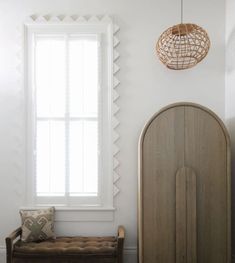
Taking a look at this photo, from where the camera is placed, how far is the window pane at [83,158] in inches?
142

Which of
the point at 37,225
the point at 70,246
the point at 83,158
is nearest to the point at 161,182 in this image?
the point at 83,158

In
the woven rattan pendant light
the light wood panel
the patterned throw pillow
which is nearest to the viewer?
the light wood panel

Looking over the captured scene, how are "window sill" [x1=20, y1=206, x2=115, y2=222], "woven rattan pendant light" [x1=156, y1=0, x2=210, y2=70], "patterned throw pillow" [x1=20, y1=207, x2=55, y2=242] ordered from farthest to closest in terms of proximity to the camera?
"window sill" [x1=20, y1=206, x2=115, y2=222] < "patterned throw pillow" [x1=20, y1=207, x2=55, y2=242] < "woven rattan pendant light" [x1=156, y1=0, x2=210, y2=70]

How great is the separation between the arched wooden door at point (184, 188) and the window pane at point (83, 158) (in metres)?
0.73

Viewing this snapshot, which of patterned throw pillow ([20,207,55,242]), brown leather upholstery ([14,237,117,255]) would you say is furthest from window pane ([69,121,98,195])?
brown leather upholstery ([14,237,117,255])

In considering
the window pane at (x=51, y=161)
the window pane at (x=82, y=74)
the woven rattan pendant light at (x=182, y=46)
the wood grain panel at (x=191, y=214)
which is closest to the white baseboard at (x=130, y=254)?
the wood grain panel at (x=191, y=214)

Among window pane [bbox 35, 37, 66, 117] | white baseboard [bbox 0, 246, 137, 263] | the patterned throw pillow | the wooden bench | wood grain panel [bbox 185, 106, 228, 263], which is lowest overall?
white baseboard [bbox 0, 246, 137, 263]

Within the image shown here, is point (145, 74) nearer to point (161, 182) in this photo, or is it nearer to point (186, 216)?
point (161, 182)

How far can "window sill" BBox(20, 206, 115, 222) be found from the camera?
3.57 m

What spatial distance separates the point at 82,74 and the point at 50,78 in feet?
1.20

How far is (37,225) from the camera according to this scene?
335 centimetres

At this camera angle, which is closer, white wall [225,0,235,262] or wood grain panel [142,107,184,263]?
wood grain panel [142,107,184,263]

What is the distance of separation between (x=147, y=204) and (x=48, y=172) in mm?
1219

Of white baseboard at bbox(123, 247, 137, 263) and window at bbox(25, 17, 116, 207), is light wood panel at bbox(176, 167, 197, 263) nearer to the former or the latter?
white baseboard at bbox(123, 247, 137, 263)
